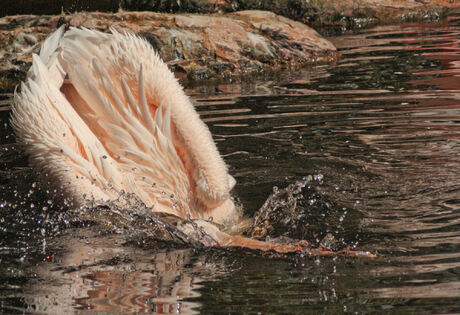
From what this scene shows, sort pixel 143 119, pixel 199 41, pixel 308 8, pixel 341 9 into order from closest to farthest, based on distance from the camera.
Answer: pixel 143 119 < pixel 199 41 < pixel 341 9 < pixel 308 8

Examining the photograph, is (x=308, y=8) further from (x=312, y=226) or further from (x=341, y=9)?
(x=312, y=226)

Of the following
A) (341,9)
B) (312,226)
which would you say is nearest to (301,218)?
(312,226)

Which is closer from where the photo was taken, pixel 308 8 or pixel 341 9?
pixel 341 9

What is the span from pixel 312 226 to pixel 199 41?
6168mm

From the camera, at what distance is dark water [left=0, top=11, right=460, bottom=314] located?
309 cm

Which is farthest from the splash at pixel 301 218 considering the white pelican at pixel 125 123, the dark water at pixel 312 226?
the white pelican at pixel 125 123

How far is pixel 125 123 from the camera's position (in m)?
4.55

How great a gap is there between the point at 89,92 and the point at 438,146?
2.84 meters

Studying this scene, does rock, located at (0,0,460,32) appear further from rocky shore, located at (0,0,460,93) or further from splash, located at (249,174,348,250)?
splash, located at (249,174,348,250)

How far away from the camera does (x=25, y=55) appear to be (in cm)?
988

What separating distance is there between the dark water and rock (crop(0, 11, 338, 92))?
164cm

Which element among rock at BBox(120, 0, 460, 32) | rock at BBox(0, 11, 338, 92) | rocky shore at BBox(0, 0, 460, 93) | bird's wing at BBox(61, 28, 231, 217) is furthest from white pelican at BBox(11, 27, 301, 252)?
rock at BBox(120, 0, 460, 32)

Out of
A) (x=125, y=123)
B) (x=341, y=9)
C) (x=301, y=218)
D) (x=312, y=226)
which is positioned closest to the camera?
(x=312, y=226)

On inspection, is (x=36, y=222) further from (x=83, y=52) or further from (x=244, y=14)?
(x=244, y=14)
